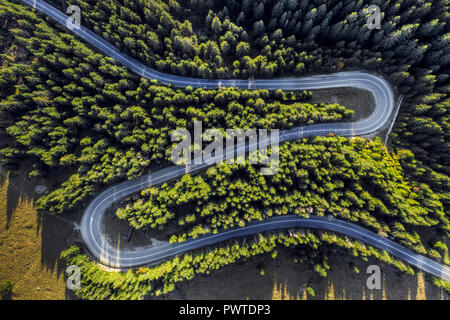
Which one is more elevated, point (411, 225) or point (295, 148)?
point (295, 148)

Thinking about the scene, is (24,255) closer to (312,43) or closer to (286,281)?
(286,281)

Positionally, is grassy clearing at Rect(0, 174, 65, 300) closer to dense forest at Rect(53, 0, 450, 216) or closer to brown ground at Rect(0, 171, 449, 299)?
brown ground at Rect(0, 171, 449, 299)

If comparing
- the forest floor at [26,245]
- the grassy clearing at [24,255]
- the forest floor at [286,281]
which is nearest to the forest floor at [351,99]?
the forest floor at [286,281]

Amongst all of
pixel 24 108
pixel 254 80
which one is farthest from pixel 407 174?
pixel 24 108

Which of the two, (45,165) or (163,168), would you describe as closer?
(45,165)

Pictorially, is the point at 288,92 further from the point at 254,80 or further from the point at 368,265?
the point at 368,265

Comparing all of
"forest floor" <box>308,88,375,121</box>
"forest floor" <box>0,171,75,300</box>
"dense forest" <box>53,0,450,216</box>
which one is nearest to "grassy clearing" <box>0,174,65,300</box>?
"forest floor" <box>0,171,75,300</box>
